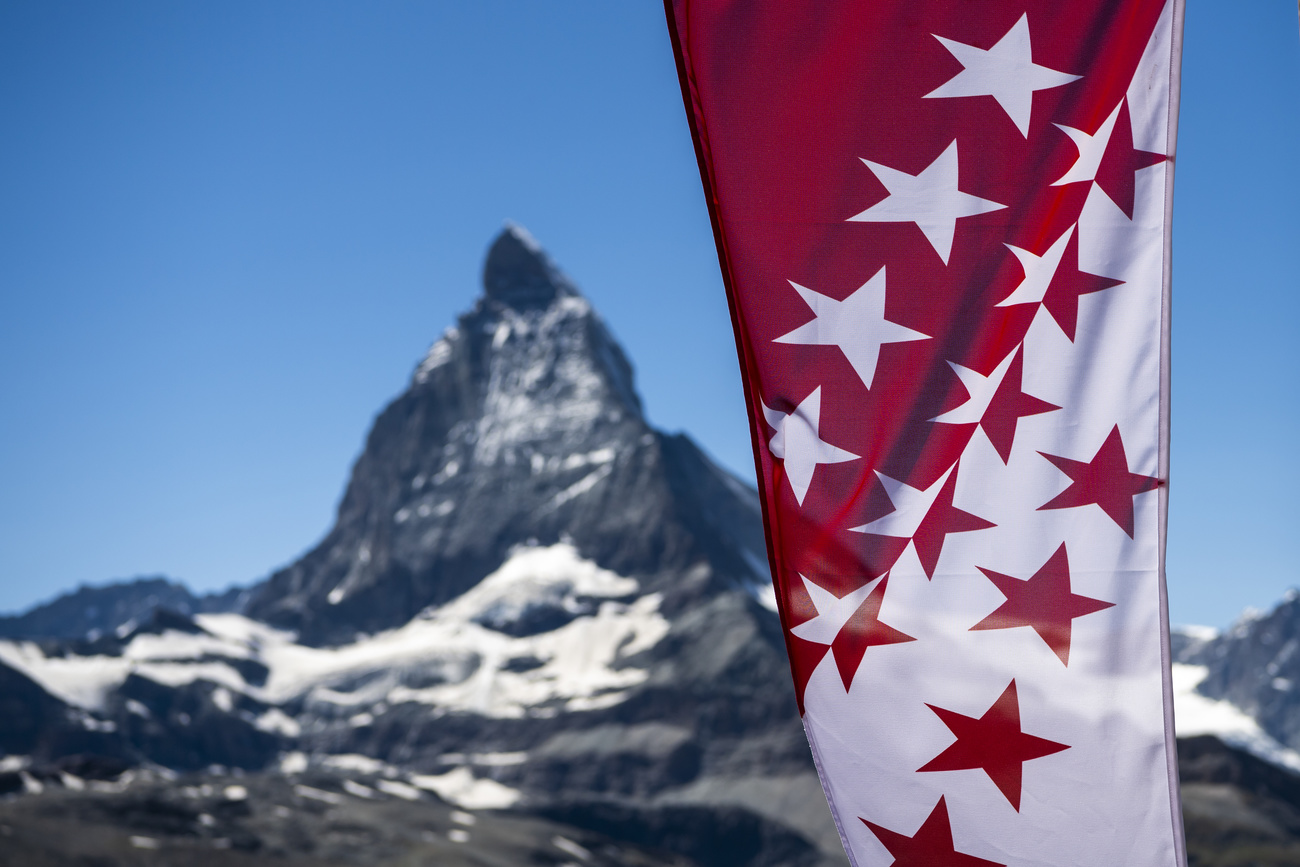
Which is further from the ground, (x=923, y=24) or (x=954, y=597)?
(x=923, y=24)

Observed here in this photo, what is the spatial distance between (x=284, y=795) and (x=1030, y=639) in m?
192

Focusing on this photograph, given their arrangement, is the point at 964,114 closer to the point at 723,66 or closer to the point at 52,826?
the point at 723,66

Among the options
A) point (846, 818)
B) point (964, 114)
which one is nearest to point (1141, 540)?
point (846, 818)

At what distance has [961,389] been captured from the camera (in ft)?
25.6

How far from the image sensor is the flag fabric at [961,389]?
23.6 ft

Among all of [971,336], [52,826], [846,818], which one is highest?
[971,336]

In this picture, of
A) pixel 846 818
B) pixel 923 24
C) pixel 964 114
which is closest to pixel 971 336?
pixel 964 114

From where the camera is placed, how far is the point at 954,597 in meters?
7.54

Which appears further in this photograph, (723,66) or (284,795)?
(284,795)

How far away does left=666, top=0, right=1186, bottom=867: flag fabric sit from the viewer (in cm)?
721

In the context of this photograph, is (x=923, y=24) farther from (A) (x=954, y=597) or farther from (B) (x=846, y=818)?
(B) (x=846, y=818)

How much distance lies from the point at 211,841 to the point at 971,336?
6583 inches

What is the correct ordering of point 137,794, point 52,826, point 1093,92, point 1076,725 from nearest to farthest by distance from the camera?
point 1076,725
point 1093,92
point 52,826
point 137,794

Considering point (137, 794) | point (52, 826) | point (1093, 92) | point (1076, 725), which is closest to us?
point (1076, 725)
